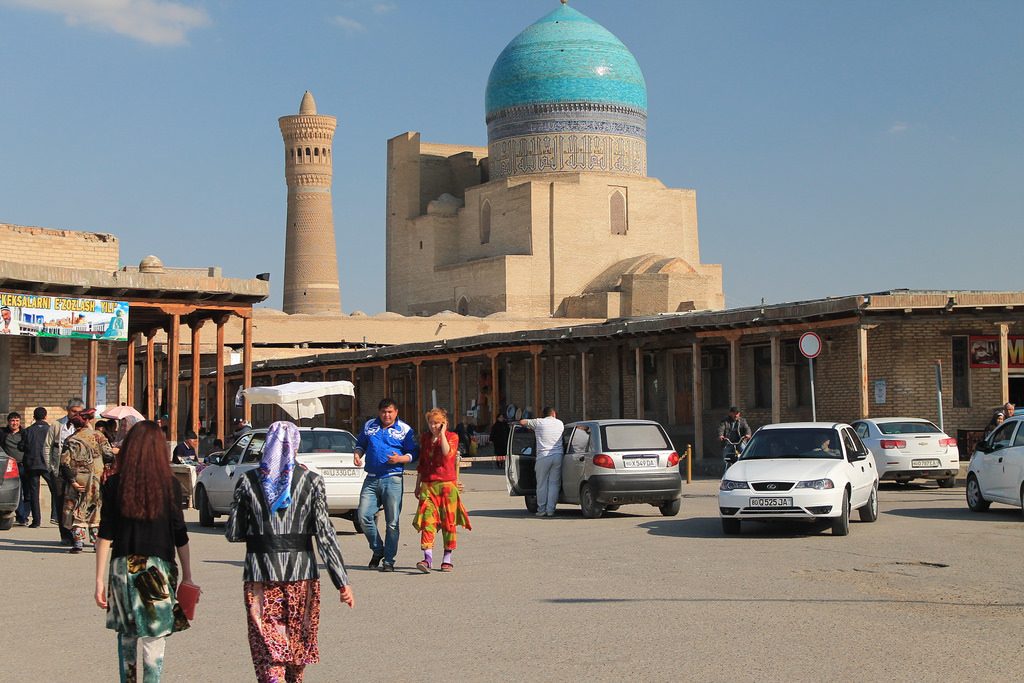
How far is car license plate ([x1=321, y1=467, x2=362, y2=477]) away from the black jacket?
3344 millimetres

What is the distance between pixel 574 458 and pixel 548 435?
0.43m

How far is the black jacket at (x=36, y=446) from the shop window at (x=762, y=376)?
1740 centimetres

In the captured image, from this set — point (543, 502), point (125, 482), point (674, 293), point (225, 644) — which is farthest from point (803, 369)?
point (674, 293)

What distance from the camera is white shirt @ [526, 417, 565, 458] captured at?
1631 cm

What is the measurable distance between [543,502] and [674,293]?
135 feet

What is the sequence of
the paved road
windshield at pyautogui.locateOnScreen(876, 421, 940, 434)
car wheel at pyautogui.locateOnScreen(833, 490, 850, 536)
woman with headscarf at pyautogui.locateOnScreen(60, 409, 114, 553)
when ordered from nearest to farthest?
the paved road, woman with headscarf at pyautogui.locateOnScreen(60, 409, 114, 553), car wheel at pyautogui.locateOnScreen(833, 490, 850, 536), windshield at pyautogui.locateOnScreen(876, 421, 940, 434)

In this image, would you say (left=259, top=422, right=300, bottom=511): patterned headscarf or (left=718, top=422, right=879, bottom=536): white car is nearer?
(left=259, top=422, right=300, bottom=511): patterned headscarf

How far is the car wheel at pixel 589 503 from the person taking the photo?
1593 cm

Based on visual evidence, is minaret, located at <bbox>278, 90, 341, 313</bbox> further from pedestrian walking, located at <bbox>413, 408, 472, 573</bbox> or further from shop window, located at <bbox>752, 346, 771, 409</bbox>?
pedestrian walking, located at <bbox>413, 408, 472, 573</bbox>

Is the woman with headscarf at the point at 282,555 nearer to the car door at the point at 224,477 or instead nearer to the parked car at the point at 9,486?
the car door at the point at 224,477

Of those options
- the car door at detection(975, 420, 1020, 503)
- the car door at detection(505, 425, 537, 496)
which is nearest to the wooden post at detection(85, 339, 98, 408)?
the car door at detection(505, 425, 537, 496)

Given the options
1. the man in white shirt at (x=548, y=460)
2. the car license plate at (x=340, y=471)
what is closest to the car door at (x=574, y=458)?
the man in white shirt at (x=548, y=460)

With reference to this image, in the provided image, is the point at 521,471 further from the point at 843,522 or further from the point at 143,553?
the point at 143,553

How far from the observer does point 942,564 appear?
36.2 feet
